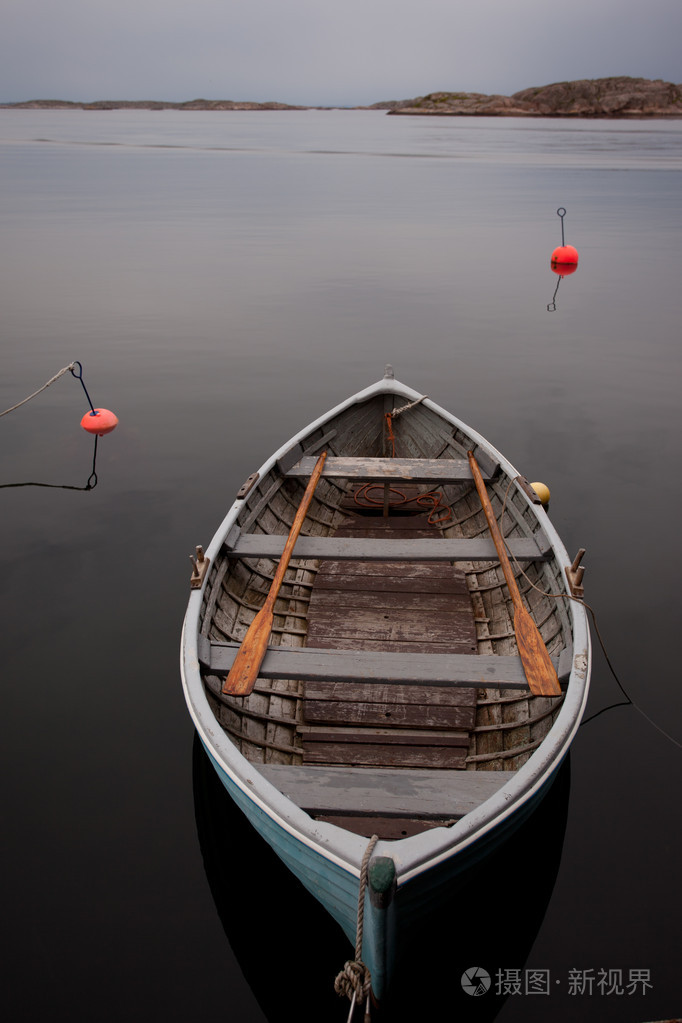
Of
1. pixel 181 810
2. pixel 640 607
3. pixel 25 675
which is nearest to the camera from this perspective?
pixel 181 810

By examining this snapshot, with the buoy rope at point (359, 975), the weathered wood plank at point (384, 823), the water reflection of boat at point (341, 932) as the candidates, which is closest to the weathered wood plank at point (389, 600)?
the water reflection of boat at point (341, 932)

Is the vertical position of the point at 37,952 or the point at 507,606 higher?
the point at 507,606

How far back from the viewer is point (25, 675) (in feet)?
20.5

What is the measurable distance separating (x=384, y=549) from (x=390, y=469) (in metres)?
1.50

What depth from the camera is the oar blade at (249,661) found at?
4.55m

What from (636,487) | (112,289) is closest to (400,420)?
(636,487)

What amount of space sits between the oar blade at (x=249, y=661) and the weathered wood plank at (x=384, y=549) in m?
1.10

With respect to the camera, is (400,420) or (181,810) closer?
(181,810)

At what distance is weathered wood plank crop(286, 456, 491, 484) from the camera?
7.36 metres

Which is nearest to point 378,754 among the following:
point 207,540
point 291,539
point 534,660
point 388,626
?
point 534,660

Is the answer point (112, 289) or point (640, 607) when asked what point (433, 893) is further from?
point (112, 289)

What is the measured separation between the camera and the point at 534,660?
15.4 ft

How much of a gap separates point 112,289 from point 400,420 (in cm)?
1414

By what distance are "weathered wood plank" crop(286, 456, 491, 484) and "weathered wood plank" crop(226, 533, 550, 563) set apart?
3.86 feet
